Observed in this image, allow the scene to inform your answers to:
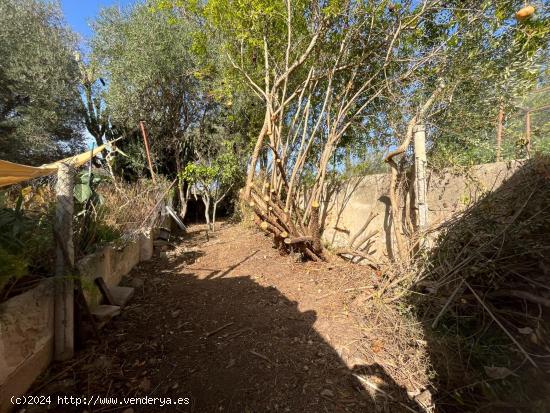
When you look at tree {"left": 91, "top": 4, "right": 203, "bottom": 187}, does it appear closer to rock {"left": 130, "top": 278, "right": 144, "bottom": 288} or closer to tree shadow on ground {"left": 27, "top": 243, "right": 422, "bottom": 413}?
rock {"left": 130, "top": 278, "right": 144, "bottom": 288}

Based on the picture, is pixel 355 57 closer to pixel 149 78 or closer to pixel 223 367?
pixel 223 367

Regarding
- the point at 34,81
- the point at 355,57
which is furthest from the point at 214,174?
the point at 34,81

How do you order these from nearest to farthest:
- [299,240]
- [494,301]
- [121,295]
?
1. [494,301]
2. [121,295]
3. [299,240]

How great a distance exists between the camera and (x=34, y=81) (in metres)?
6.51

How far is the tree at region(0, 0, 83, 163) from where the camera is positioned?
636 cm

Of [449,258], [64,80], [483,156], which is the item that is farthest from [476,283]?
[64,80]

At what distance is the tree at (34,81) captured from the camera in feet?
20.9

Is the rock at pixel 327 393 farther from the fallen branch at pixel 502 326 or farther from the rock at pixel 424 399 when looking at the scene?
the fallen branch at pixel 502 326

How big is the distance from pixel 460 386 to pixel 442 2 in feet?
14.1

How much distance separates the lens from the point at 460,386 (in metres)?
1.78

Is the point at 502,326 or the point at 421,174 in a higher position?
the point at 421,174

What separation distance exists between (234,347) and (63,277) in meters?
1.40

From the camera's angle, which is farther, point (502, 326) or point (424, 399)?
point (502, 326)

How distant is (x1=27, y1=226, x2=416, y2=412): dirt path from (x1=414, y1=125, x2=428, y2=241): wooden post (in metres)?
0.97
